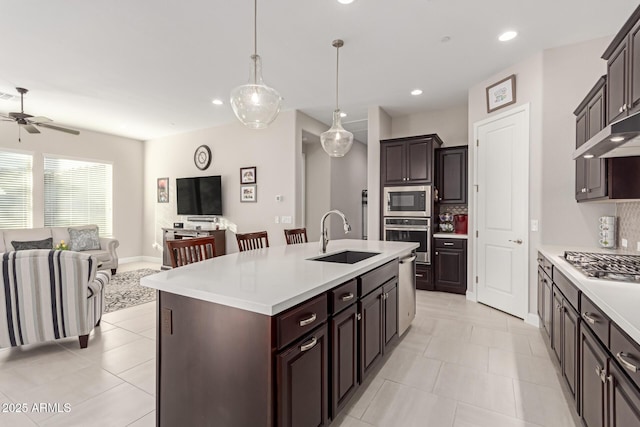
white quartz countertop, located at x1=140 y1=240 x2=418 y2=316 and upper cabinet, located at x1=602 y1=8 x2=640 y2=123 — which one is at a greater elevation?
upper cabinet, located at x1=602 y1=8 x2=640 y2=123

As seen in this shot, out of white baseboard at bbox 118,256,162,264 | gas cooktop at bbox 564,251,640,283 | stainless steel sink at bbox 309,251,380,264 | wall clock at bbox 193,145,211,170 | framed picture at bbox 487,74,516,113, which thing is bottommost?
white baseboard at bbox 118,256,162,264

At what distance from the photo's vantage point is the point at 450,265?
4.52 m

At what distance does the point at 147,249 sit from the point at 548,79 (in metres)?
8.30

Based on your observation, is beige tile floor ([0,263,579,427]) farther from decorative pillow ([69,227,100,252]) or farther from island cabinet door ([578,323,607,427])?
decorative pillow ([69,227,100,252])

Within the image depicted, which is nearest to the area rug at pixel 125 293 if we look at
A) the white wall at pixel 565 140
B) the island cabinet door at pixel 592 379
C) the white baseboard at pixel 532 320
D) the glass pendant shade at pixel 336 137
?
the glass pendant shade at pixel 336 137

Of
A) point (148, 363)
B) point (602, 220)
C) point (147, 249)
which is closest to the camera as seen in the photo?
point (148, 363)

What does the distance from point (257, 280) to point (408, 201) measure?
12.0ft

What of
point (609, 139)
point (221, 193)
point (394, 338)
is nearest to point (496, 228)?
point (394, 338)

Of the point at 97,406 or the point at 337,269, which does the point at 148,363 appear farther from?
the point at 337,269

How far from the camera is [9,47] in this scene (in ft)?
10.4

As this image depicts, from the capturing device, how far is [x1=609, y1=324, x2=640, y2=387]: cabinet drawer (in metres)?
1.00

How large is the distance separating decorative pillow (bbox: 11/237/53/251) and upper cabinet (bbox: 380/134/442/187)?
5616mm

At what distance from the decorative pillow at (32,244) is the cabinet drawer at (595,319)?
672 cm

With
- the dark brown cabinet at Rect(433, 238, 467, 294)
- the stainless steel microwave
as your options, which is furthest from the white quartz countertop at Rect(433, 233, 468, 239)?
the stainless steel microwave
